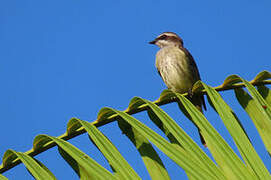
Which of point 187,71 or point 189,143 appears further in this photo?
point 187,71

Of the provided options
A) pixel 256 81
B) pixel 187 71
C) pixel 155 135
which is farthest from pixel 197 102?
pixel 155 135

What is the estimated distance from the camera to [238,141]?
2162 mm

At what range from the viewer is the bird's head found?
741 cm

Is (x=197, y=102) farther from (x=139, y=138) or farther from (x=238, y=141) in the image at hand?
(x=238, y=141)

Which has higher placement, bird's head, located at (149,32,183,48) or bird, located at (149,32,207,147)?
bird's head, located at (149,32,183,48)

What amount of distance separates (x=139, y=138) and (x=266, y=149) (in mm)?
782

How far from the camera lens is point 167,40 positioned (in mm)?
7527

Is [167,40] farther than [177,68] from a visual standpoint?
Yes

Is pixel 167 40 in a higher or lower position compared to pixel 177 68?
higher

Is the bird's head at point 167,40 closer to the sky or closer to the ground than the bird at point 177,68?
closer to the sky

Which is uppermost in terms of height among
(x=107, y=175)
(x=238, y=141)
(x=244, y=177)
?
(x=107, y=175)

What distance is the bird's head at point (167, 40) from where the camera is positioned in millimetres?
7415

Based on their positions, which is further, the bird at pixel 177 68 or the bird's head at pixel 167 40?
the bird's head at pixel 167 40

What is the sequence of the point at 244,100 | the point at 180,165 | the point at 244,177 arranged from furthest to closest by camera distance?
the point at 244,100 → the point at 180,165 → the point at 244,177
